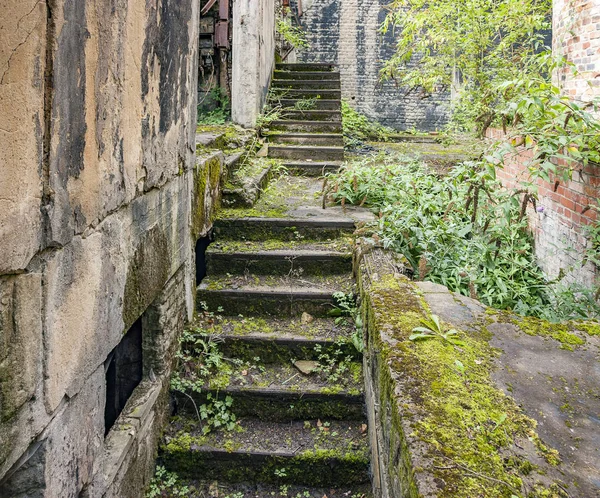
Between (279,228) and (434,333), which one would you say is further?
(279,228)

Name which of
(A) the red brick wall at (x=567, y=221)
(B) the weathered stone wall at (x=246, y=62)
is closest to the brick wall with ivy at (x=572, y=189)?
(A) the red brick wall at (x=567, y=221)

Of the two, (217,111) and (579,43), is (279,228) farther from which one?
(217,111)

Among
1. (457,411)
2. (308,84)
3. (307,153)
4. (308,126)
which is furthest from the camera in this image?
(308,84)

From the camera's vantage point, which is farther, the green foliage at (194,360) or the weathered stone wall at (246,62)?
the weathered stone wall at (246,62)

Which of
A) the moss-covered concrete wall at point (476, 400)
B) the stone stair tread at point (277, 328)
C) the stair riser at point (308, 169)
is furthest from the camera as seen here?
the stair riser at point (308, 169)

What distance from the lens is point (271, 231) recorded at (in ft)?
15.4

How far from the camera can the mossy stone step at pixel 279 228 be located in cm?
466

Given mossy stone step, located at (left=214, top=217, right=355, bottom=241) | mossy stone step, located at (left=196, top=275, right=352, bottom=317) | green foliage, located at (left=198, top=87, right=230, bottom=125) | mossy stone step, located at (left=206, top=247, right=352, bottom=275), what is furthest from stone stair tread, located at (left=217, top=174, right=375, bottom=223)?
green foliage, located at (left=198, top=87, right=230, bottom=125)

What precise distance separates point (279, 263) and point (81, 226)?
2494 mm

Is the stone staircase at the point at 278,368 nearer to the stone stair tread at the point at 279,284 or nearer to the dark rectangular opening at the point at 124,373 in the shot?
the stone stair tread at the point at 279,284

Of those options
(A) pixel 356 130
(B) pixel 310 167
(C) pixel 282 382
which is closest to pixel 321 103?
(B) pixel 310 167

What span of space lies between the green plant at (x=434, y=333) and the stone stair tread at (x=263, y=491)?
108cm

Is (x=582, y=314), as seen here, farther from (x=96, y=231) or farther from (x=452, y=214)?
(x=96, y=231)

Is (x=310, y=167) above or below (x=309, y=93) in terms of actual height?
below
